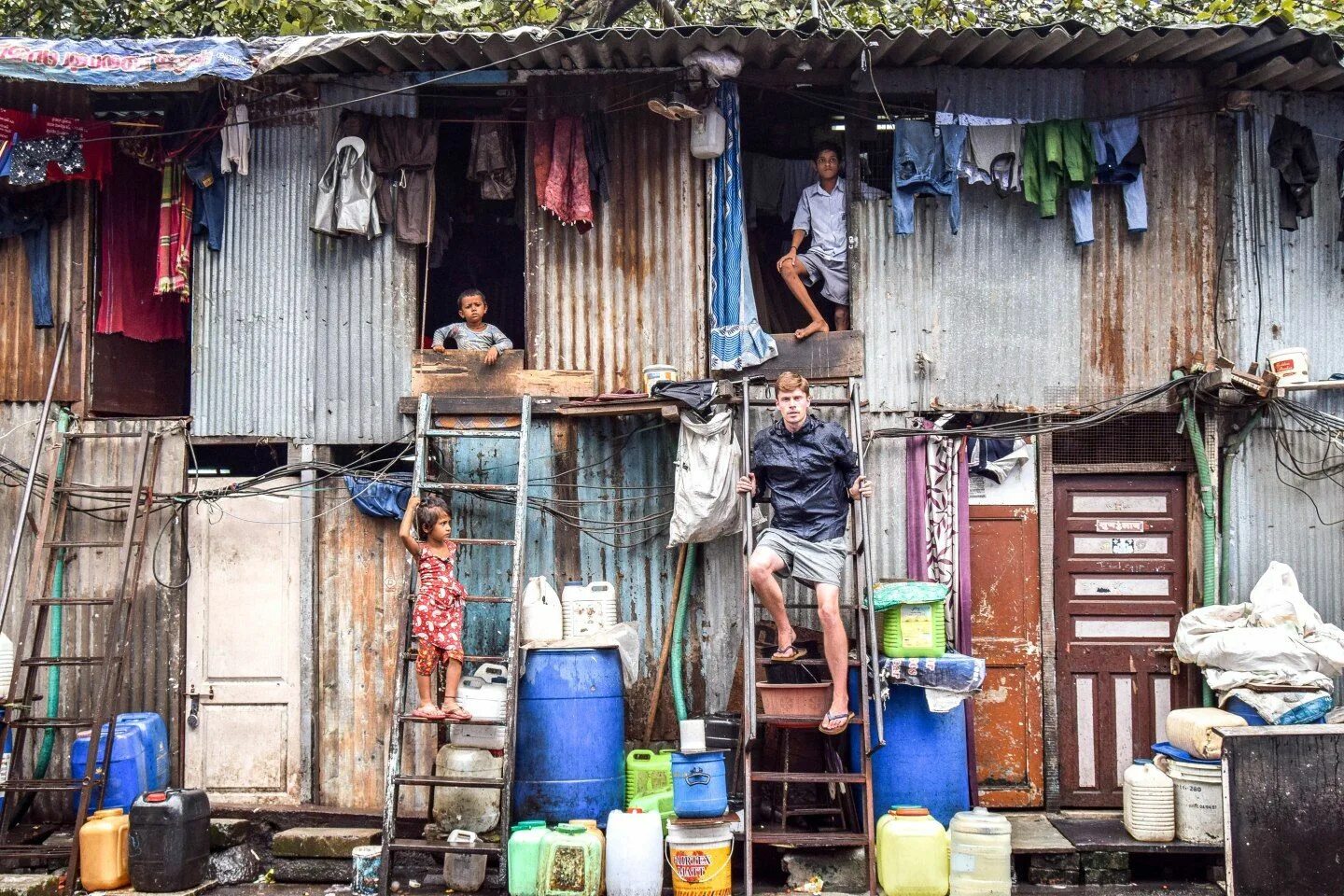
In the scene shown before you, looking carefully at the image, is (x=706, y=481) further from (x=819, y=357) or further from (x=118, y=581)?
(x=118, y=581)

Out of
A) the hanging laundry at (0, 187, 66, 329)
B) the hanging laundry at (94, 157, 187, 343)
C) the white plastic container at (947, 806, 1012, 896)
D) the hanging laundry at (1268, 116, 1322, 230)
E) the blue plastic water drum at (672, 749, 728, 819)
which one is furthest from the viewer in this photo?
the hanging laundry at (94, 157, 187, 343)

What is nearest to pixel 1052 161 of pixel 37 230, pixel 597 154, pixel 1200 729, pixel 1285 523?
pixel 1285 523

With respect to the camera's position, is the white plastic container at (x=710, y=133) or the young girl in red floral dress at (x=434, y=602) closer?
the young girl in red floral dress at (x=434, y=602)

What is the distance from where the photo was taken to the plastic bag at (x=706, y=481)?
8.45m

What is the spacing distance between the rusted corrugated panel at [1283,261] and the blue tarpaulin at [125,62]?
7181 millimetres

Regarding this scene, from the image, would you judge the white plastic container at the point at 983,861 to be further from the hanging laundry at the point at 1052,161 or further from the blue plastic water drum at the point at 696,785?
the hanging laundry at the point at 1052,161

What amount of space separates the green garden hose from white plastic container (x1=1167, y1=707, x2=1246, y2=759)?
334 centimetres

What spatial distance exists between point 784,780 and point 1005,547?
8.67 ft

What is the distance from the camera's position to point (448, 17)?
12.1m

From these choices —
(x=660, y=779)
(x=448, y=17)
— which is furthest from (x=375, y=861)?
(x=448, y=17)

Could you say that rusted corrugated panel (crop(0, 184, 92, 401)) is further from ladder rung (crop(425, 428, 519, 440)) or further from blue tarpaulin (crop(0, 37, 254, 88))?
ladder rung (crop(425, 428, 519, 440))

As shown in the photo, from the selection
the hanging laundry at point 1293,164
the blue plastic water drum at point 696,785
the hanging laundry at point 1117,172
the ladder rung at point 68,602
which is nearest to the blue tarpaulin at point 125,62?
the ladder rung at point 68,602

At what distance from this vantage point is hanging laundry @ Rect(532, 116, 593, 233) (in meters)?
8.97

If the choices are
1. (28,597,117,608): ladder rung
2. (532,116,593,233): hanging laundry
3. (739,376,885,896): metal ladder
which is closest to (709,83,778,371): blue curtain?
(739,376,885,896): metal ladder
